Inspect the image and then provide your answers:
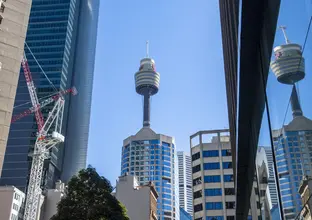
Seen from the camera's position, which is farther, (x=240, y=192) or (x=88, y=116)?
(x=88, y=116)

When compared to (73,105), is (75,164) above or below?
below

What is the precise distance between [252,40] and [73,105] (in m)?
174

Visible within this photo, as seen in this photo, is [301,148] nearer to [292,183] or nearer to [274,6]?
[292,183]

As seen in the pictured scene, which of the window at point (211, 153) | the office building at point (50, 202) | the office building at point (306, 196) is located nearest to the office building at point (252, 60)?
the office building at point (306, 196)

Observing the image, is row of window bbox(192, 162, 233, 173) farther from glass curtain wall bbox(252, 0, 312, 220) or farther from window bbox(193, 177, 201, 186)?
glass curtain wall bbox(252, 0, 312, 220)

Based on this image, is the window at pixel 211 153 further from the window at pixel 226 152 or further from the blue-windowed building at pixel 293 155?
the blue-windowed building at pixel 293 155

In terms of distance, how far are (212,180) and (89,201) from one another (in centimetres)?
6067

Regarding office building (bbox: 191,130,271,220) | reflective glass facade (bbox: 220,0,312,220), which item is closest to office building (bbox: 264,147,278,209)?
reflective glass facade (bbox: 220,0,312,220)

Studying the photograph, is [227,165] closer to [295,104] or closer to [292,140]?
[292,140]

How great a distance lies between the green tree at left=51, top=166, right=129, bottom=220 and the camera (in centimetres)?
3538

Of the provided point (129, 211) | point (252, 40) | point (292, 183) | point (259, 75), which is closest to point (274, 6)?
point (252, 40)

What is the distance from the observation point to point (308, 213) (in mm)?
10633

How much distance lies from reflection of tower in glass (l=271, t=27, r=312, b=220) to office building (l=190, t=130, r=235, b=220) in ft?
256

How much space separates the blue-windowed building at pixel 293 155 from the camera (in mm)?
10398
